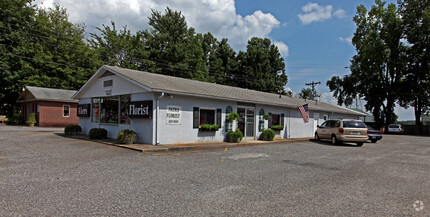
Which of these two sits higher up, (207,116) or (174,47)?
(174,47)

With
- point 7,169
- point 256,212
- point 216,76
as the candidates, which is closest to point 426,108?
point 216,76

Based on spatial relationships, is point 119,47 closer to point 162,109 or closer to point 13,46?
point 13,46

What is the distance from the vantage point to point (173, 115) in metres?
12.5

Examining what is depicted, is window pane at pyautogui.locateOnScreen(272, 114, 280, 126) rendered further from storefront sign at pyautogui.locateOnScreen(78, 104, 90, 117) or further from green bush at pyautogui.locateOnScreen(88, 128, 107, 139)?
storefront sign at pyautogui.locateOnScreen(78, 104, 90, 117)

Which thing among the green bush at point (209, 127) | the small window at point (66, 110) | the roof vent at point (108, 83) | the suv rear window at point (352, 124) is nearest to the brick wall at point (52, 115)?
the small window at point (66, 110)

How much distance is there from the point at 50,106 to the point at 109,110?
1518cm

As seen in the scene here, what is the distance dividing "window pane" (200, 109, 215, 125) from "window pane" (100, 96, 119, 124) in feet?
15.5

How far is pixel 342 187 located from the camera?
604 centimetres

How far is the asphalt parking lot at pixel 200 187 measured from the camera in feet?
14.4

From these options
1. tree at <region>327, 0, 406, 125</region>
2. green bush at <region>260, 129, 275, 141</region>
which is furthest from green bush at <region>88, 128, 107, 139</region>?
tree at <region>327, 0, 406, 125</region>

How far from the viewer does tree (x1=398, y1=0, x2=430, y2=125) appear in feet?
119

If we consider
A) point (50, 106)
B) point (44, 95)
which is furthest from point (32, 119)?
point (44, 95)

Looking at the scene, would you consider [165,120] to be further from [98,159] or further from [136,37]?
[136,37]

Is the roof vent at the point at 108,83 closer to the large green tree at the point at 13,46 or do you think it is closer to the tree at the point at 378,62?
the large green tree at the point at 13,46
